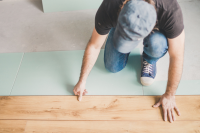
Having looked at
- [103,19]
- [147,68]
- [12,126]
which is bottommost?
[12,126]

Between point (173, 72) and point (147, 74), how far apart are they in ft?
1.03


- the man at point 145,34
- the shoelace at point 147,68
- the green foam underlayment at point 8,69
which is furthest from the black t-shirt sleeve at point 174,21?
the green foam underlayment at point 8,69

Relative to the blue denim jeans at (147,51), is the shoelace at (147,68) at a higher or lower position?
lower

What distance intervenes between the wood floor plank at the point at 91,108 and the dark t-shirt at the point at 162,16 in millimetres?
564

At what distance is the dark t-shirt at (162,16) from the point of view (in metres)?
0.86

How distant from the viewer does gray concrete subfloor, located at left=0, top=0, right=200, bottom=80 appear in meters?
1.57

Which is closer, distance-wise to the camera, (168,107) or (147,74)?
(168,107)

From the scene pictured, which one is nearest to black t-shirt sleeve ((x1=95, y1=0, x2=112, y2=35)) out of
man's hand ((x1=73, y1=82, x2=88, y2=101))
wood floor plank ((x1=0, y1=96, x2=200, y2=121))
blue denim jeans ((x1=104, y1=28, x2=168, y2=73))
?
blue denim jeans ((x1=104, y1=28, x2=168, y2=73))

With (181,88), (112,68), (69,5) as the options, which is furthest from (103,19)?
(69,5)

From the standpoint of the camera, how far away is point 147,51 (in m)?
1.19

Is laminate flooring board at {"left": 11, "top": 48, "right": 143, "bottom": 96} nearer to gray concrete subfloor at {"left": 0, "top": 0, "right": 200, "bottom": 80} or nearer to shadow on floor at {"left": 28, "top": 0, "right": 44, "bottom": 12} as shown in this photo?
gray concrete subfloor at {"left": 0, "top": 0, "right": 200, "bottom": 80}

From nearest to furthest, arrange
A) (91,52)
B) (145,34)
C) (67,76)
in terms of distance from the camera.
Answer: (145,34)
(91,52)
(67,76)

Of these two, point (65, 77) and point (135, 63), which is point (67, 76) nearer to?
point (65, 77)

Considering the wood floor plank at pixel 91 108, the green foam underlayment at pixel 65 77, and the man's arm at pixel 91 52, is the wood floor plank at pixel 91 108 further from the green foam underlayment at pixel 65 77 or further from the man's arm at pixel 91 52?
the man's arm at pixel 91 52
